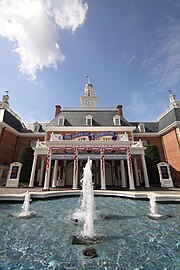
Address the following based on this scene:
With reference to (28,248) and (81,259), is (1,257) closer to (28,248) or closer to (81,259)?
(28,248)

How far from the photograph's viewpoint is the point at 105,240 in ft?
15.4

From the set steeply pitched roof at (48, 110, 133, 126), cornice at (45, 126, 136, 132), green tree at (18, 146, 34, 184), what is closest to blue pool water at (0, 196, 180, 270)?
green tree at (18, 146, 34, 184)

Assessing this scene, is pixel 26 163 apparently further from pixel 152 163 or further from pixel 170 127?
pixel 170 127

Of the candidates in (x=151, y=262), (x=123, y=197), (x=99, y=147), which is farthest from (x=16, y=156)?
(x=151, y=262)

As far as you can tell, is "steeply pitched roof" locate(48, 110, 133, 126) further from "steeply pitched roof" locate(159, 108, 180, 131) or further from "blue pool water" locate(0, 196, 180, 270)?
"blue pool water" locate(0, 196, 180, 270)

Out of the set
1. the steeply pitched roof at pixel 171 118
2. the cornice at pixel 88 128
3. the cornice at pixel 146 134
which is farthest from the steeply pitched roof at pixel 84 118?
the steeply pitched roof at pixel 171 118

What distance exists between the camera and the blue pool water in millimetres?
3529

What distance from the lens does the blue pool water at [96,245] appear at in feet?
11.6

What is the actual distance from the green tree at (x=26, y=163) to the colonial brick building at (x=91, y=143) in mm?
1219

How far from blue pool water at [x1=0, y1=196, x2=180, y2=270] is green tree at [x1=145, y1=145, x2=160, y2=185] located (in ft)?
43.9

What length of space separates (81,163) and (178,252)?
1864cm

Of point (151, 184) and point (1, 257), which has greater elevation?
point (151, 184)

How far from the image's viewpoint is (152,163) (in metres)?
19.9

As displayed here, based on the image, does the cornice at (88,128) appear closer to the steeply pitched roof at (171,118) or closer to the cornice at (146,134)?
the cornice at (146,134)
